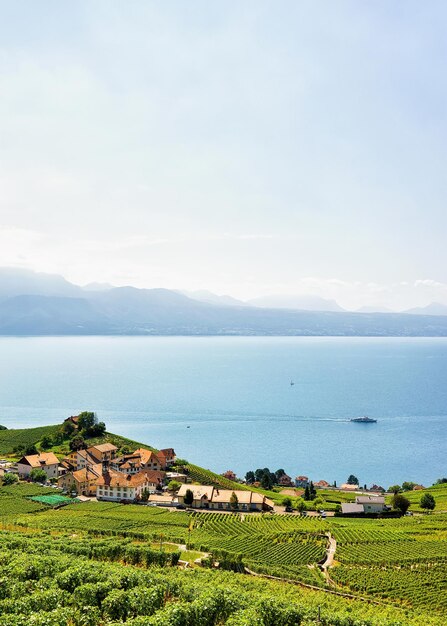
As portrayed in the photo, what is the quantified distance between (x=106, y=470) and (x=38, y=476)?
10554 millimetres

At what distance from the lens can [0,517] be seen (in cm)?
4784

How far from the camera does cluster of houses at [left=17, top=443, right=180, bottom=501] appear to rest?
211 feet

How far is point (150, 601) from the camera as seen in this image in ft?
67.7

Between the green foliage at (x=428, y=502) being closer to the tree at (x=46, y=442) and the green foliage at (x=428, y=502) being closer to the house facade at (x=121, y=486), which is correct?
the house facade at (x=121, y=486)

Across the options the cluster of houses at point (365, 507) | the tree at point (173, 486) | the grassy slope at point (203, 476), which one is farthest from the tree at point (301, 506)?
the tree at point (173, 486)

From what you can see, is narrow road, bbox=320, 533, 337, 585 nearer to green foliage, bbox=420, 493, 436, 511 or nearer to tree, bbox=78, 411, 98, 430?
green foliage, bbox=420, 493, 436, 511

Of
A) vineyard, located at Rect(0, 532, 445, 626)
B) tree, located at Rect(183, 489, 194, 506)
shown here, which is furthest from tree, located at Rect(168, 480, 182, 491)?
vineyard, located at Rect(0, 532, 445, 626)

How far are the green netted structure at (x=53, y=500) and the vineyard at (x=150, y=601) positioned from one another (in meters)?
30.8

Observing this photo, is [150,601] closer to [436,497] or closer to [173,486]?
[173,486]

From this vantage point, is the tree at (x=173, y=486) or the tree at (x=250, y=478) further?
the tree at (x=250, y=478)

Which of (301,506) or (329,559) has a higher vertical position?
(329,559)

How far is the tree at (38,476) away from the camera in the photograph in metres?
69.6

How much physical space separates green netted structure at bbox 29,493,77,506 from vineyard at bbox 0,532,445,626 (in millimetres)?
30823

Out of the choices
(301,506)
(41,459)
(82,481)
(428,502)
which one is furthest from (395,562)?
(41,459)
